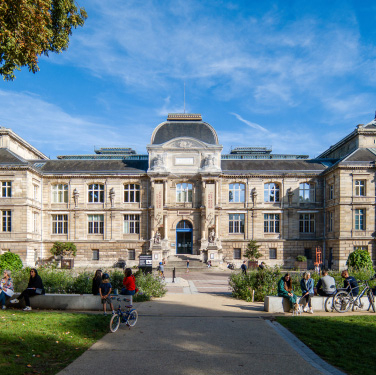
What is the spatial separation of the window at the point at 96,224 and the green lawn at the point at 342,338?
34.5 m

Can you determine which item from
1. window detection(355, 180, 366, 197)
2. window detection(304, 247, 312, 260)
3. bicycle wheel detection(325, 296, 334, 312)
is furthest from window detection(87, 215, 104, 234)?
bicycle wheel detection(325, 296, 334, 312)

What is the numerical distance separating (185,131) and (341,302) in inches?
1329

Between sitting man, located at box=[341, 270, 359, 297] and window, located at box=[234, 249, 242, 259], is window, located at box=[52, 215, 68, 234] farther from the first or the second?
sitting man, located at box=[341, 270, 359, 297]

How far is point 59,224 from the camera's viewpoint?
152 ft

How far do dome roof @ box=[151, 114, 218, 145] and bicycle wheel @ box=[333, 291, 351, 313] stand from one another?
3196 cm

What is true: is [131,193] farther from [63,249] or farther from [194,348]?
[194,348]

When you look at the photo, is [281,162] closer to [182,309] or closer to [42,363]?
[182,309]

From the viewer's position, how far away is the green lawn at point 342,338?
9.32 m

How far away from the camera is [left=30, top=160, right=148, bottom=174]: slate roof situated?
46250mm

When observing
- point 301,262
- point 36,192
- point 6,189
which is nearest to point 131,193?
point 36,192

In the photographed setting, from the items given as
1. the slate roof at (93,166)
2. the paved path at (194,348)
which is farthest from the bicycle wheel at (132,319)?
the slate roof at (93,166)

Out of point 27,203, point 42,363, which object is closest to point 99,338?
point 42,363

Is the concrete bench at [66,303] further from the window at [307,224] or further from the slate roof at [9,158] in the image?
the window at [307,224]

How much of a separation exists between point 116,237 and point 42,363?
3730 cm
